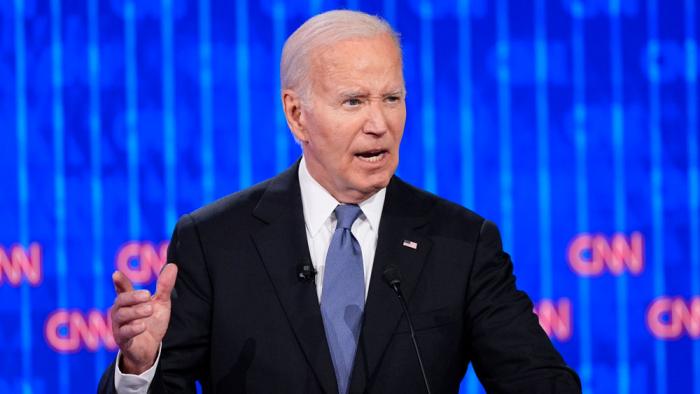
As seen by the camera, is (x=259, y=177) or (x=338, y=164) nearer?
(x=338, y=164)

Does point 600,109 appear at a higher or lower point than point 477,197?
higher

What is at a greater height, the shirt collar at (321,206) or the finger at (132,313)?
the shirt collar at (321,206)

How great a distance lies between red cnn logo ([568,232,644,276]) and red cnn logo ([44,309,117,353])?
1565 mm

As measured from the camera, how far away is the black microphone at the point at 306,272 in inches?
75.8

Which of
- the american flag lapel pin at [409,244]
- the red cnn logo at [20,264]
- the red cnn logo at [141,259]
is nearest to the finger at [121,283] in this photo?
the american flag lapel pin at [409,244]

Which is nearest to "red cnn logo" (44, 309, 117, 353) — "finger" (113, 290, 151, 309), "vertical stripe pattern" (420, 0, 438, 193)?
"vertical stripe pattern" (420, 0, 438, 193)

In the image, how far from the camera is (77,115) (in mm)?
3309

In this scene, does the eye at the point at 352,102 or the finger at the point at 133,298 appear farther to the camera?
the eye at the point at 352,102

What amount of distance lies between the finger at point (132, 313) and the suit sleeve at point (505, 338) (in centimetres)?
67

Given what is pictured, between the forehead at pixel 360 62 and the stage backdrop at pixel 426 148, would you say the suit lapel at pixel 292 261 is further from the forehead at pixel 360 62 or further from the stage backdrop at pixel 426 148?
the stage backdrop at pixel 426 148

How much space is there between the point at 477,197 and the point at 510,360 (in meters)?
1.49

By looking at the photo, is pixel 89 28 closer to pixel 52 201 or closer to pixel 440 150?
pixel 52 201

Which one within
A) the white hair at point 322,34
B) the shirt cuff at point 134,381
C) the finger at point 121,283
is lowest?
the shirt cuff at point 134,381

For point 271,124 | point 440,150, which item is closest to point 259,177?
point 271,124
